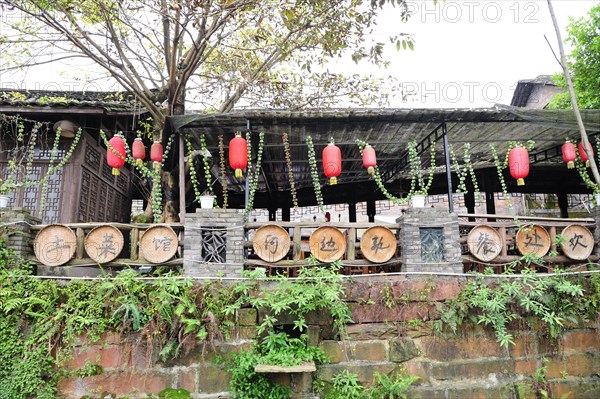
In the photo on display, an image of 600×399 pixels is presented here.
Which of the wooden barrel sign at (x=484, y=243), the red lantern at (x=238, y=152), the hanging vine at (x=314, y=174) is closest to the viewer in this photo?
the wooden barrel sign at (x=484, y=243)

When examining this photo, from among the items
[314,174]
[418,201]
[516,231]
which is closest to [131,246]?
[314,174]

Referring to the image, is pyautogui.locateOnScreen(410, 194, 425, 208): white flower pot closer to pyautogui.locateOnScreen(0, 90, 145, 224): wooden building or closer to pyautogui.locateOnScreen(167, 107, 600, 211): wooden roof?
pyautogui.locateOnScreen(167, 107, 600, 211): wooden roof

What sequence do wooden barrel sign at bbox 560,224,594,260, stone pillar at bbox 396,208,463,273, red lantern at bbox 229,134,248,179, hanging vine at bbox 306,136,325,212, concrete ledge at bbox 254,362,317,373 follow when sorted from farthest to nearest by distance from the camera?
hanging vine at bbox 306,136,325,212
red lantern at bbox 229,134,248,179
wooden barrel sign at bbox 560,224,594,260
stone pillar at bbox 396,208,463,273
concrete ledge at bbox 254,362,317,373

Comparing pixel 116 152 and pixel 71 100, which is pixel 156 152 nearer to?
pixel 116 152

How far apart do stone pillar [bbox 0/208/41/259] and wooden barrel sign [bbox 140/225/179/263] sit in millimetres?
1562

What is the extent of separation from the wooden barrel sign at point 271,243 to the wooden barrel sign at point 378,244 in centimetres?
106

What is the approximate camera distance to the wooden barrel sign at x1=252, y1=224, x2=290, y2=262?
17.7ft

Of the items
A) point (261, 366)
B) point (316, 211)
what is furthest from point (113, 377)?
point (316, 211)

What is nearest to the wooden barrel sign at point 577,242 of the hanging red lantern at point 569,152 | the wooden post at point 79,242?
the hanging red lantern at point 569,152

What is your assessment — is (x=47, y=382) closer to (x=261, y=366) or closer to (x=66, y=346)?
(x=66, y=346)

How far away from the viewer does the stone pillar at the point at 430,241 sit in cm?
554

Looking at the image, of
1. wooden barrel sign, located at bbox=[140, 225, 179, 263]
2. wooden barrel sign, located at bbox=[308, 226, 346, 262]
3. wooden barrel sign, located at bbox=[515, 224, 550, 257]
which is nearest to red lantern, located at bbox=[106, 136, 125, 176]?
wooden barrel sign, located at bbox=[140, 225, 179, 263]

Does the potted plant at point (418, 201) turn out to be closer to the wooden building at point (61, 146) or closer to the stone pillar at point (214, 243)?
the stone pillar at point (214, 243)

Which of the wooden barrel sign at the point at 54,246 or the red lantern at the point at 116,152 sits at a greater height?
the red lantern at the point at 116,152
